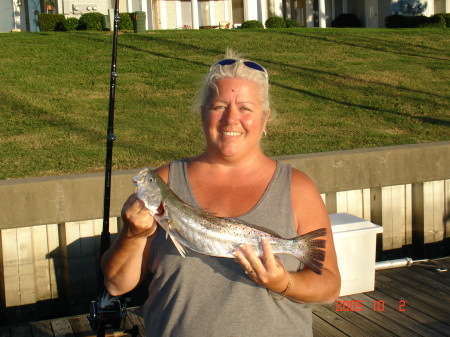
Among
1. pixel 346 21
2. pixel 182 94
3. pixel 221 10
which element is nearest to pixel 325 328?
pixel 182 94

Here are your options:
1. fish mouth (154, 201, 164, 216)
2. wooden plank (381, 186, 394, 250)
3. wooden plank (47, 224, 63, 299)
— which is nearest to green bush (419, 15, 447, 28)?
wooden plank (381, 186, 394, 250)

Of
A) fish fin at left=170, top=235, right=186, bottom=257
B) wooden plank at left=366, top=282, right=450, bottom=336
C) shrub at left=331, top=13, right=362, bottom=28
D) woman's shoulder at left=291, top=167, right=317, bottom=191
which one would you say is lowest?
wooden plank at left=366, top=282, right=450, bottom=336

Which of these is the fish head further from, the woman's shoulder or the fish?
the woman's shoulder

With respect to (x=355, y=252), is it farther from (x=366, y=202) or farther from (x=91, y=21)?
(x=91, y=21)

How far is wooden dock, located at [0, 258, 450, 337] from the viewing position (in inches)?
168

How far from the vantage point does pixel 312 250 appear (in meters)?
2.10

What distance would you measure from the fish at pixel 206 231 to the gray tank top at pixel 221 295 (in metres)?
0.11

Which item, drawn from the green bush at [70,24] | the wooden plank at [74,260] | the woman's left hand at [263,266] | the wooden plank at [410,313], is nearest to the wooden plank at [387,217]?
the wooden plank at [410,313]

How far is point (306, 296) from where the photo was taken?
7.00 feet

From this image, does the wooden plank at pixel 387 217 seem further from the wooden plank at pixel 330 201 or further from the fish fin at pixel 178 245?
the fish fin at pixel 178 245

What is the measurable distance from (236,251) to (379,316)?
9.48ft

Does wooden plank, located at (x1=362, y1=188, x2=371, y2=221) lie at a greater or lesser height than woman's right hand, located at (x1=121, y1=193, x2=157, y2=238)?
lesser

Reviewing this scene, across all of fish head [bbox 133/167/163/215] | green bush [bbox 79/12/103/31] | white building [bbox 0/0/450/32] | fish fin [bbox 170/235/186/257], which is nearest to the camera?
fish head [bbox 133/167/163/215]

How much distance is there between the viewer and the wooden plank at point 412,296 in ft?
14.9
